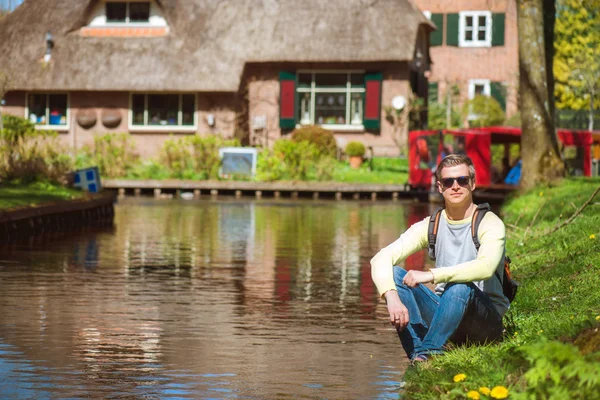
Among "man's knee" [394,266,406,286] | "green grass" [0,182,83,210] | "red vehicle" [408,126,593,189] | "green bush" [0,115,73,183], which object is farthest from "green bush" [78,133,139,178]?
"man's knee" [394,266,406,286]

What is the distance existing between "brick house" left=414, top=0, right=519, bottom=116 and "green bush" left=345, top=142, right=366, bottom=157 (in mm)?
12377

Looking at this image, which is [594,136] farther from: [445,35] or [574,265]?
[574,265]

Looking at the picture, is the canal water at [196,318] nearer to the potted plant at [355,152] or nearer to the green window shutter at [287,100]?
the potted plant at [355,152]

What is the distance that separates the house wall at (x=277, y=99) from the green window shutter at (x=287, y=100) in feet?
1.57

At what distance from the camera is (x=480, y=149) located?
3469cm

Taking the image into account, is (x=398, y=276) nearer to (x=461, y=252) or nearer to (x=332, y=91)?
(x=461, y=252)

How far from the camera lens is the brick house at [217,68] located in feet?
147

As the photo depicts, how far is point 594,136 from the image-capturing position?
122ft

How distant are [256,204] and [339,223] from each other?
7.27 metres

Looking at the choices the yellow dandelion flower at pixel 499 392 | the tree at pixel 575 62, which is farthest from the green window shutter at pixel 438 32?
the yellow dandelion flower at pixel 499 392

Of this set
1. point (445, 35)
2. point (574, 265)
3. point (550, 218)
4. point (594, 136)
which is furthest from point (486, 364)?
point (445, 35)

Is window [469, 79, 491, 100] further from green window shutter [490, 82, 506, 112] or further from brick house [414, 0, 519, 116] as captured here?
green window shutter [490, 82, 506, 112]

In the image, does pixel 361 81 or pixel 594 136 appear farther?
pixel 361 81

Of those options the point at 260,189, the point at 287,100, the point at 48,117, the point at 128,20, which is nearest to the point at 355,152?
the point at 287,100
